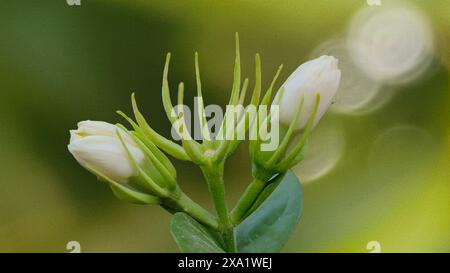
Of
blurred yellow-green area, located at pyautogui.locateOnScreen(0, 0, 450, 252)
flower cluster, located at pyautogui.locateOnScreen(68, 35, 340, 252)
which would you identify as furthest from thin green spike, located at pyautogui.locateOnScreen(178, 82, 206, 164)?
blurred yellow-green area, located at pyautogui.locateOnScreen(0, 0, 450, 252)

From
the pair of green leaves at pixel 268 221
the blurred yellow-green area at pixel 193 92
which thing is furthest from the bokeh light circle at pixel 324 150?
the pair of green leaves at pixel 268 221

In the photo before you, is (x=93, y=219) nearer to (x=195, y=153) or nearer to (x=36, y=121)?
(x=36, y=121)

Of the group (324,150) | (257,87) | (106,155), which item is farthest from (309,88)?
(324,150)

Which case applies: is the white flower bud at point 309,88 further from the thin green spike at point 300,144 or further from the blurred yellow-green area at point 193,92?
the blurred yellow-green area at point 193,92

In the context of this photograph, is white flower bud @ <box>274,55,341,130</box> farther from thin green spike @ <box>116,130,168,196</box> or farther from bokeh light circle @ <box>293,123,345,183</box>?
bokeh light circle @ <box>293,123,345,183</box>

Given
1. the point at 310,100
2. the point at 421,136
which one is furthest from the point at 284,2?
the point at 310,100

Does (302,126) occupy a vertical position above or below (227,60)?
below

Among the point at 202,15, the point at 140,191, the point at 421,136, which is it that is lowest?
the point at 140,191
